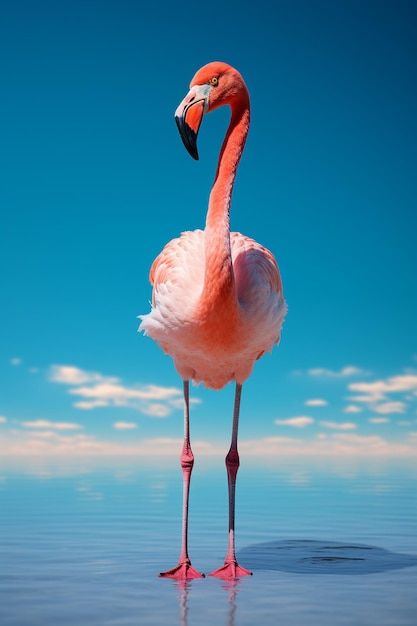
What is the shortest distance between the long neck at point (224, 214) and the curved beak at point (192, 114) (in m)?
0.48

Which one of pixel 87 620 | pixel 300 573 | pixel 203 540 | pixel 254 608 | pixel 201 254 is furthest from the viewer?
pixel 203 540

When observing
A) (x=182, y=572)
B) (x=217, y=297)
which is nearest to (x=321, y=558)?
(x=182, y=572)

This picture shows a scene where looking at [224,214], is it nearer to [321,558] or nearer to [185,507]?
[185,507]

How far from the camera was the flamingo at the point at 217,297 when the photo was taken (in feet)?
23.1

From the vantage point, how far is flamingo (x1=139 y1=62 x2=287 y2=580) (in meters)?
7.03

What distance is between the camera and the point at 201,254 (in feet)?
26.5

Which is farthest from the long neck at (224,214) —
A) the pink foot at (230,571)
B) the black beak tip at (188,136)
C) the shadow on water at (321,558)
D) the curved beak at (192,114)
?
the shadow on water at (321,558)

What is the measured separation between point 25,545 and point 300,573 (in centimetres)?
362

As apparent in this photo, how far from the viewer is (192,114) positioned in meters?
6.95

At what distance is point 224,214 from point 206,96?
1.03 m

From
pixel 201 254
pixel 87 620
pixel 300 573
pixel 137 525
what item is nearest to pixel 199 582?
pixel 300 573

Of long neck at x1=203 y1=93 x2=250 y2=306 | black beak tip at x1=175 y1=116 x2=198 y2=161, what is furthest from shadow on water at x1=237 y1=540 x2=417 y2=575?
black beak tip at x1=175 y1=116 x2=198 y2=161

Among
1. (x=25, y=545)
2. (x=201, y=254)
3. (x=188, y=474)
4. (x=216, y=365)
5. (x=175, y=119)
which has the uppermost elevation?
(x=175, y=119)

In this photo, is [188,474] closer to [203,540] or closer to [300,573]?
[300,573]
